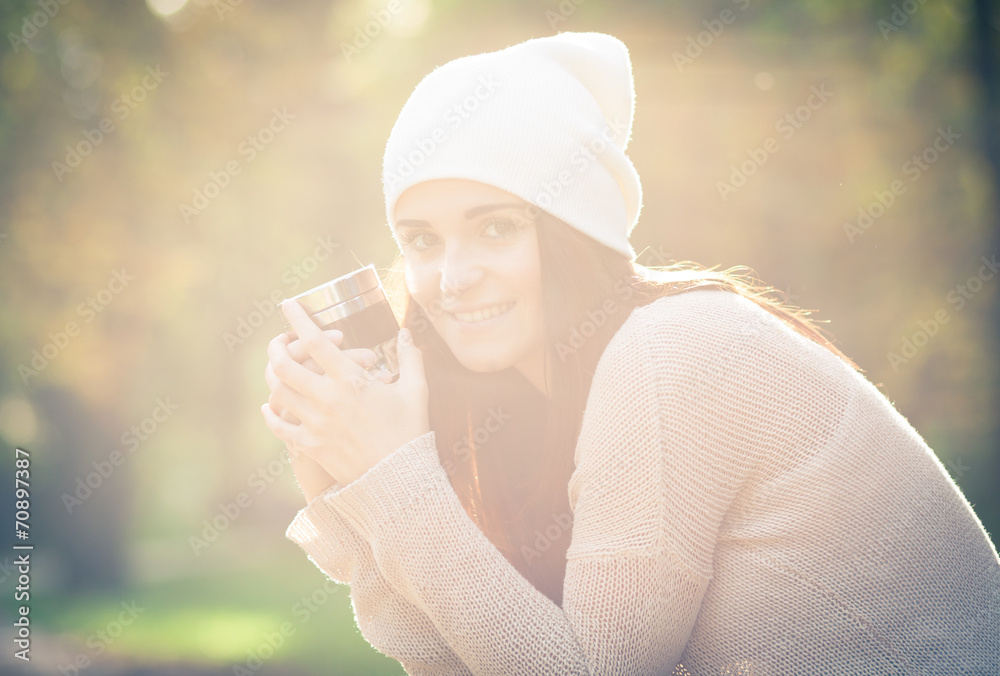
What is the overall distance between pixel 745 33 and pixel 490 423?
7882 mm

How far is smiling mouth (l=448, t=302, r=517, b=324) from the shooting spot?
2.44 m

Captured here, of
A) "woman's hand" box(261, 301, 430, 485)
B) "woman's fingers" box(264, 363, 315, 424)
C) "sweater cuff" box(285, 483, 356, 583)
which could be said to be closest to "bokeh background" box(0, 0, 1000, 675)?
"sweater cuff" box(285, 483, 356, 583)

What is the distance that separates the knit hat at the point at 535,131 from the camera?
7.93 feet

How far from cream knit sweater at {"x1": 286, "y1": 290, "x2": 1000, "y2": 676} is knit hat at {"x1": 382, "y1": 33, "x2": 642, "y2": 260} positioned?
61 cm

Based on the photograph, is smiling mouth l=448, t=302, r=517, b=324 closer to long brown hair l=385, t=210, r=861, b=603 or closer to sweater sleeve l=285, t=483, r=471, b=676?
long brown hair l=385, t=210, r=861, b=603

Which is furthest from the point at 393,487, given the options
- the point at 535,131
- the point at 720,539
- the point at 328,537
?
the point at 535,131

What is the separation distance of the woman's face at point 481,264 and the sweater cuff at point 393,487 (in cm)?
45

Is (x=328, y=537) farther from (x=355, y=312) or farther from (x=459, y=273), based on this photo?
(x=459, y=273)

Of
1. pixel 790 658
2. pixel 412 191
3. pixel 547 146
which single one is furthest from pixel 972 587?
pixel 412 191

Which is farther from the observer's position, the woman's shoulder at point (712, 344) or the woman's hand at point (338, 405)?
the woman's hand at point (338, 405)

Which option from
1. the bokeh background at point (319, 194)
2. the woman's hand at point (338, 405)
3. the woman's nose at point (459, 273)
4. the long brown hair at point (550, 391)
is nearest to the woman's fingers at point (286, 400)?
the woman's hand at point (338, 405)

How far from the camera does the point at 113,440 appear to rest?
1271cm

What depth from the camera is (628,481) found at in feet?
6.21

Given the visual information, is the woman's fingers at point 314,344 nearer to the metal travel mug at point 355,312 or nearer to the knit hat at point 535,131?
the metal travel mug at point 355,312
